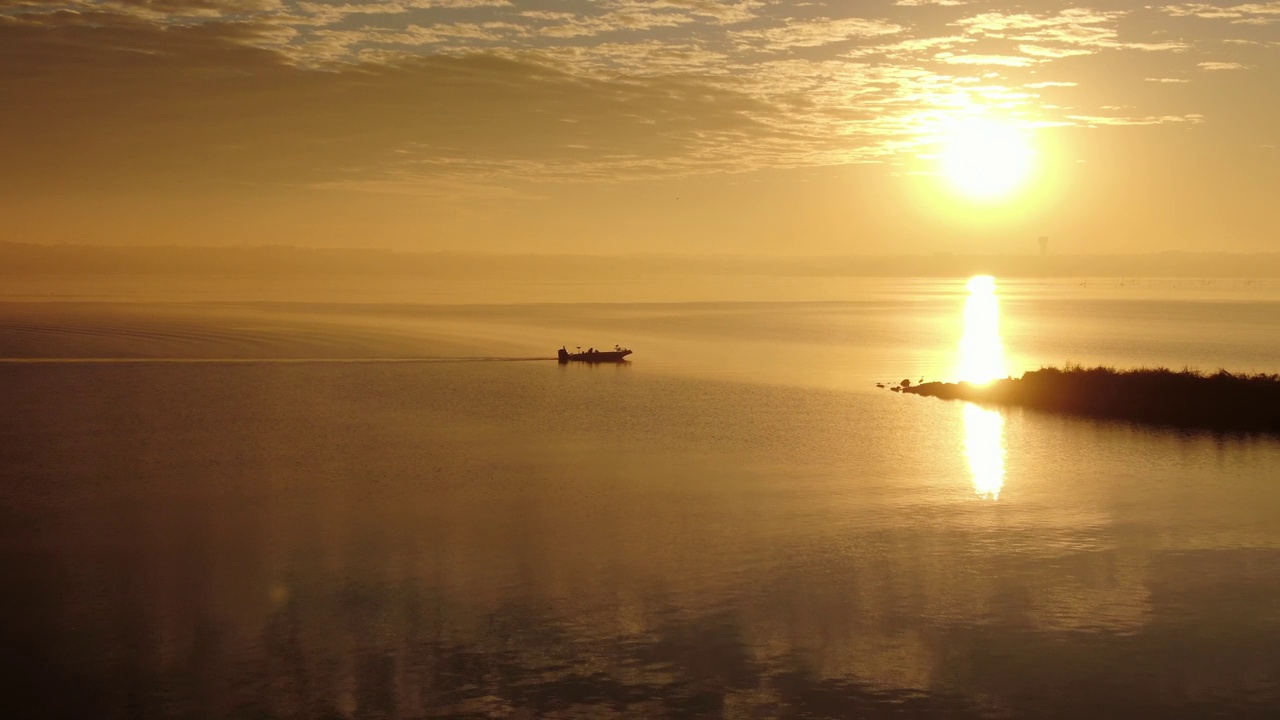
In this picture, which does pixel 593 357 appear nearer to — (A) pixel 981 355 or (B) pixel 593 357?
(B) pixel 593 357

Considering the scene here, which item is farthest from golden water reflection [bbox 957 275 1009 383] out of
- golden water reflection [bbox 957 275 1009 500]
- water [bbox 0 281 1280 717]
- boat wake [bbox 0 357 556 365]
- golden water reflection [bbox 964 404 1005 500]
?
boat wake [bbox 0 357 556 365]

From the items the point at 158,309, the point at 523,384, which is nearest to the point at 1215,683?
the point at 523,384

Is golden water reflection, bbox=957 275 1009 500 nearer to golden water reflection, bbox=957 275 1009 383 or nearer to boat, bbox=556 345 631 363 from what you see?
golden water reflection, bbox=957 275 1009 383

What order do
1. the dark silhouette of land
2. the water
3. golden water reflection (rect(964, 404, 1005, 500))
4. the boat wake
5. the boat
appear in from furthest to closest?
the boat < the boat wake < the dark silhouette of land < golden water reflection (rect(964, 404, 1005, 500)) < the water

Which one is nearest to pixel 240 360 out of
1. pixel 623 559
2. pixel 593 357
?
pixel 593 357

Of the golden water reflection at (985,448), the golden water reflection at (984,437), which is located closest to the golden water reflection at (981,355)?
the golden water reflection at (984,437)

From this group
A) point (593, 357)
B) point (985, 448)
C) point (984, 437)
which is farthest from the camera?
point (593, 357)

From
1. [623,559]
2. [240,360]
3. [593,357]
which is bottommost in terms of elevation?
[623,559]
